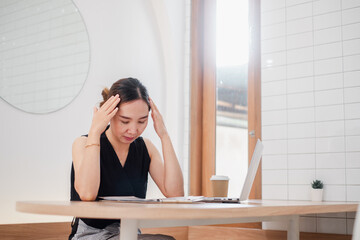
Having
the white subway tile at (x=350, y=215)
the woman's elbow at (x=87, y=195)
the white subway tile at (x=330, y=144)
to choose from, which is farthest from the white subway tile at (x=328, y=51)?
the woman's elbow at (x=87, y=195)

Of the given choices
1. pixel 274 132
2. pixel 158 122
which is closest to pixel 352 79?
pixel 274 132

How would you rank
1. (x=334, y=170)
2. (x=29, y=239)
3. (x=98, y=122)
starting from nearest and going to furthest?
(x=98, y=122), (x=29, y=239), (x=334, y=170)

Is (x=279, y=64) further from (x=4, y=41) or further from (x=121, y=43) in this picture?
(x=4, y=41)

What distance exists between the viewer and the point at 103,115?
5.33 ft

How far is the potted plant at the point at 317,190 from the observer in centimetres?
286

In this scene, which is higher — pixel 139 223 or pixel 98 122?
pixel 98 122

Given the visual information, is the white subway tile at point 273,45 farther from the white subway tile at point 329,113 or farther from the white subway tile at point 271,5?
the white subway tile at point 329,113

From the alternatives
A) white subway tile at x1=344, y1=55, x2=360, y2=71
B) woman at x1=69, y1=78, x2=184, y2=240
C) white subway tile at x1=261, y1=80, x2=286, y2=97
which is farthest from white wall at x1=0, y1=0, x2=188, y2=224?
white subway tile at x1=344, y1=55, x2=360, y2=71

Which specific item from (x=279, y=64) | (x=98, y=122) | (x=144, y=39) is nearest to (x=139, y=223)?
(x=98, y=122)

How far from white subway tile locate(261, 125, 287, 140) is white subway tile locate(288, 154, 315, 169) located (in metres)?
0.17

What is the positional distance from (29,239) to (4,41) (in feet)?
4.18

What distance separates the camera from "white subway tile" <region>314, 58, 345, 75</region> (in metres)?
2.98

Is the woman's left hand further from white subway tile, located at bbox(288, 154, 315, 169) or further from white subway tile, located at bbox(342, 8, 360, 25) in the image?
white subway tile, located at bbox(342, 8, 360, 25)

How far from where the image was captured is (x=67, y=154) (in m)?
3.03
